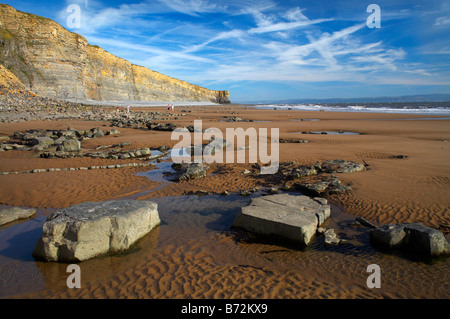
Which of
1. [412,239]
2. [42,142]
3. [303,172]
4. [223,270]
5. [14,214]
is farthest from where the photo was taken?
[42,142]

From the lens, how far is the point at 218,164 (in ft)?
39.3

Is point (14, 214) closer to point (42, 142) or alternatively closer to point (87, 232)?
point (87, 232)

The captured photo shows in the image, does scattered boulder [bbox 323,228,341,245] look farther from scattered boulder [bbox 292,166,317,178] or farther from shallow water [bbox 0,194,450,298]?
scattered boulder [bbox 292,166,317,178]

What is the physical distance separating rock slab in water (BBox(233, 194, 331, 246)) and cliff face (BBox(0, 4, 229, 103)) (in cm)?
5386

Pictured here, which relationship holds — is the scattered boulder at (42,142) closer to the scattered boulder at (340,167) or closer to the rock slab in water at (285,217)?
the rock slab in water at (285,217)

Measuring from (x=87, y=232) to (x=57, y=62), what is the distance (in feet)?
191

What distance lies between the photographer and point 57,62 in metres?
49.4

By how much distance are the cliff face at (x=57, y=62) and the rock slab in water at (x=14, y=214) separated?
4940cm

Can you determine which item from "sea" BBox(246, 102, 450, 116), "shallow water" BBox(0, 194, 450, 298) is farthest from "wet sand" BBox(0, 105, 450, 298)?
"sea" BBox(246, 102, 450, 116)

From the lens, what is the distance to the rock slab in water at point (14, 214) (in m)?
6.27

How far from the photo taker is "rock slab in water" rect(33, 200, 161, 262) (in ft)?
15.2

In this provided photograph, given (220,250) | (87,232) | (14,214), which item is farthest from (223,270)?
(14,214)

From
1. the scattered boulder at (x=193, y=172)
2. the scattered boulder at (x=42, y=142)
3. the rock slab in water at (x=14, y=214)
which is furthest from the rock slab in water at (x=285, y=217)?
the scattered boulder at (x=42, y=142)
